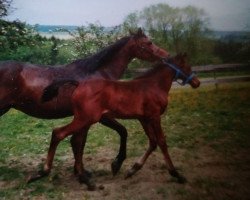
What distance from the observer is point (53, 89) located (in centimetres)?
502

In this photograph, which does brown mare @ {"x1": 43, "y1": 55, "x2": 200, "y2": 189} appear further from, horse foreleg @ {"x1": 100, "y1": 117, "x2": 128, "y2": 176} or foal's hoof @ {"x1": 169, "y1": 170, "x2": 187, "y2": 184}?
horse foreleg @ {"x1": 100, "y1": 117, "x2": 128, "y2": 176}

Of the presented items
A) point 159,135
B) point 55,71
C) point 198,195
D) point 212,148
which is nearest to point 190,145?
point 212,148

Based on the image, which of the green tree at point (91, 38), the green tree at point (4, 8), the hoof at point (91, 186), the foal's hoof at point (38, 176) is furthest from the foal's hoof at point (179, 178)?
the green tree at point (91, 38)

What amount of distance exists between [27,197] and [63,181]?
2.43 ft

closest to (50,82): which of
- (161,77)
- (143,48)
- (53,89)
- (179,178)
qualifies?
(53,89)

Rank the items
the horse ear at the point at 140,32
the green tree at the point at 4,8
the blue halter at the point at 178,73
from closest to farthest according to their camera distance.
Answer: the blue halter at the point at 178,73 < the horse ear at the point at 140,32 < the green tree at the point at 4,8

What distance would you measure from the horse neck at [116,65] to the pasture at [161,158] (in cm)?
148

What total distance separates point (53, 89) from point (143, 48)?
1606 millimetres

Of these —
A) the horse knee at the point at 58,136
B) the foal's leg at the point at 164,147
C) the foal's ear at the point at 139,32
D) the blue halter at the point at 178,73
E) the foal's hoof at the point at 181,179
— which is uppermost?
the foal's ear at the point at 139,32

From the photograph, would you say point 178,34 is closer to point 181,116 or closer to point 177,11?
point 177,11

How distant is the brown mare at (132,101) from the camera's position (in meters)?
4.68

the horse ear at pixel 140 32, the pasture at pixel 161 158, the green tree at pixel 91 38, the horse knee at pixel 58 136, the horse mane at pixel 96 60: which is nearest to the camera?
the pasture at pixel 161 158

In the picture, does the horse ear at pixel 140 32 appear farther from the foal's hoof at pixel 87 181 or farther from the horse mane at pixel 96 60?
the foal's hoof at pixel 87 181

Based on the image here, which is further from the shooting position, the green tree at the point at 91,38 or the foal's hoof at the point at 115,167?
the green tree at the point at 91,38
